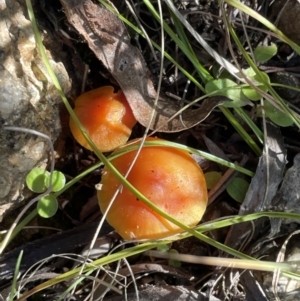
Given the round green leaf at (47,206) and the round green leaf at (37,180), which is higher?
the round green leaf at (37,180)

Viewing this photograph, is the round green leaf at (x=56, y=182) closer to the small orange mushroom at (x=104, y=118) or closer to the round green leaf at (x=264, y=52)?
the small orange mushroom at (x=104, y=118)

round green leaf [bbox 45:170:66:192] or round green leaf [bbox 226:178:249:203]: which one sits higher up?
round green leaf [bbox 45:170:66:192]

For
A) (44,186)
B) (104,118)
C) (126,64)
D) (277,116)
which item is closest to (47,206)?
(44,186)

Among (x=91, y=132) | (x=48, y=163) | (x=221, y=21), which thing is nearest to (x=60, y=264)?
(x=48, y=163)

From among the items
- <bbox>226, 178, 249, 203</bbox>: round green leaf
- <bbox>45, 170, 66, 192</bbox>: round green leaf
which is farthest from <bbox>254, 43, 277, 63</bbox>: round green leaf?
<bbox>45, 170, 66, 192</bbox>: round green leaf

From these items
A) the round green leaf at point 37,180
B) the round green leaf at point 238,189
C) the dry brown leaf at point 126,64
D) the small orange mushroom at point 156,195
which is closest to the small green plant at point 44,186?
the round green leaf at point 37,180

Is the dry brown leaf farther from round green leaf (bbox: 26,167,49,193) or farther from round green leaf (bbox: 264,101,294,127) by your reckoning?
round green leaf (bbox: 26,167,49,193)
